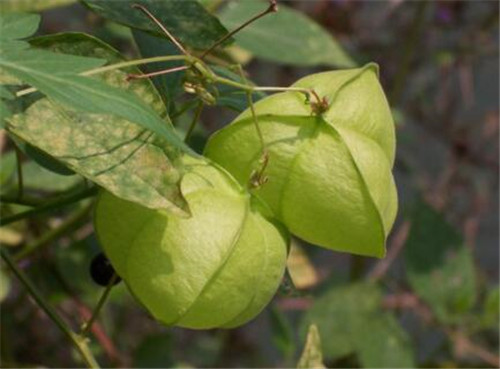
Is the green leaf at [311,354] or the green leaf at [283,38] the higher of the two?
the green leaf at [283,38]

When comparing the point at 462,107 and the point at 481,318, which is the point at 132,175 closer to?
the point at 481,318

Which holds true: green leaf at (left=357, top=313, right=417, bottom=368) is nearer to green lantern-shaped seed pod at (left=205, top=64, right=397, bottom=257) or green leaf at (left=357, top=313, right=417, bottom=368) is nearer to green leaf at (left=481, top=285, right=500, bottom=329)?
green leaf at (left=481, top=285, right=500, bottom=329)

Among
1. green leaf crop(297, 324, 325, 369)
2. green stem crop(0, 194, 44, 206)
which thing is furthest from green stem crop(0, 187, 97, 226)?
green leaf crop(297, 324, 325, 369)

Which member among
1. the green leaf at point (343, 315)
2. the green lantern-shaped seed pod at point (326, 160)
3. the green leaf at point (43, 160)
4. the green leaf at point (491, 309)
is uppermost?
the green lantern-shaped seed pod at point (326, 160)

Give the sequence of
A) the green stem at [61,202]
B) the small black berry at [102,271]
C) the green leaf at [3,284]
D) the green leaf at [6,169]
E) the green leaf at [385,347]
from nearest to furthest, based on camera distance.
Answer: the green stem at [61,202] < the small black berry at [102,271] < the green leaf at [6,169] < the green leaf at [3,284] < the green leaf at [385,347]

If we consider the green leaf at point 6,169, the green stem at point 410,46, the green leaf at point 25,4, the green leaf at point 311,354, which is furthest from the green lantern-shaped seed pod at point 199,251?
the green stem at point 410,46

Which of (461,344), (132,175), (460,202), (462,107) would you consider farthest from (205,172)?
(462,107)

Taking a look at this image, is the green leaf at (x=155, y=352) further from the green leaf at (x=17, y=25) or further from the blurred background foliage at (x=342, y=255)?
the green leaf at (x=17, y=25)
